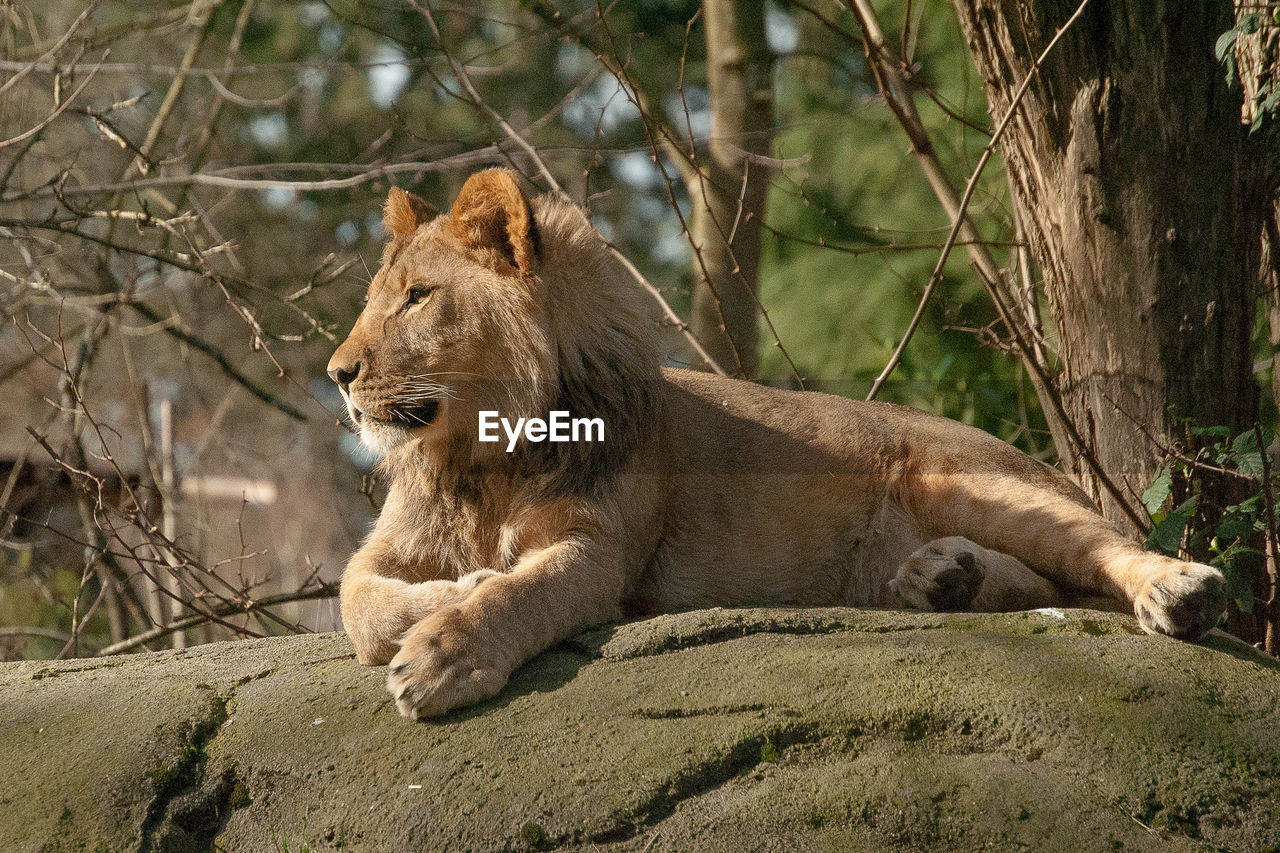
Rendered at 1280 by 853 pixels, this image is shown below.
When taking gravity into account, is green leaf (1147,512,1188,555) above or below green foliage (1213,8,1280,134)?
below

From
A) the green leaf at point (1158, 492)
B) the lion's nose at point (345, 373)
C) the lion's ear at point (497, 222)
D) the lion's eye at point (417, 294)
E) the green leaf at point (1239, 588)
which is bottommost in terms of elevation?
the green leaf at point (1239, 588)

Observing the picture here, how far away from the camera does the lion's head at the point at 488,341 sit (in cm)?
401

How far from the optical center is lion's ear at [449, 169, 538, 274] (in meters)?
4.05

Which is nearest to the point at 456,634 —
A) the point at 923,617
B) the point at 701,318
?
the point at 923,617

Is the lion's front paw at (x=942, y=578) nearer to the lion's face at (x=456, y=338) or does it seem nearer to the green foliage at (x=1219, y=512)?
the green foliage at (x=1219, y=512)

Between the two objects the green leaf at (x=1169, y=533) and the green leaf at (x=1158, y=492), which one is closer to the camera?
the green leaf at (x=1169, y=533)

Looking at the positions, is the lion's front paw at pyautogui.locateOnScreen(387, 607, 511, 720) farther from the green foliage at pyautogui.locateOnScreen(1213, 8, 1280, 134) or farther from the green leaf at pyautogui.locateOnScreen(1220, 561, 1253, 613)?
the green foliage at pyautogui.locateOnScreen(1213, 8, 1280, 134)

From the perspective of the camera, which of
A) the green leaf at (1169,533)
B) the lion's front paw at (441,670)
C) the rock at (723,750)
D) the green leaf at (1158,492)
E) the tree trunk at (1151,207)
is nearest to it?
the rock at (723,750)

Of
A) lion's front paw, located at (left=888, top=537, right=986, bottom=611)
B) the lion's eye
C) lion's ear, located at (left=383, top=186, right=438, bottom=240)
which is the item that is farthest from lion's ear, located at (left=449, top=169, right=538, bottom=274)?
lion's front paw, located at (left=888, top=537, right=986, bottom=611)

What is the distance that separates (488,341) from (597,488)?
0.59 m

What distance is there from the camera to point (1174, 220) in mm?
4652

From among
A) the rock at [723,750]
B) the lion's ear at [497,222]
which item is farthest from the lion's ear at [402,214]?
the rock at [723,750]

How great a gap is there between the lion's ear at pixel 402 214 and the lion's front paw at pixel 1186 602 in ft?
8.80

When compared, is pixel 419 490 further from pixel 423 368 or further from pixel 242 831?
pixel 242 831
